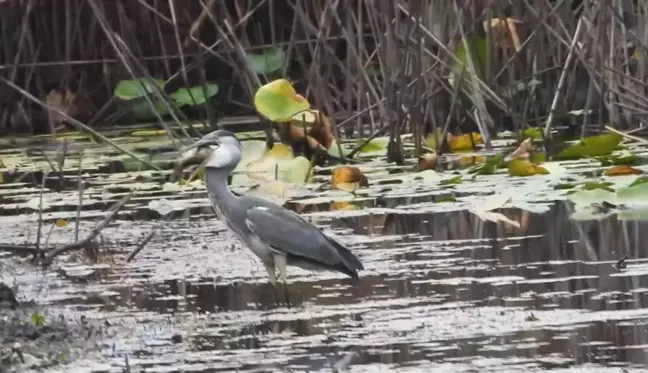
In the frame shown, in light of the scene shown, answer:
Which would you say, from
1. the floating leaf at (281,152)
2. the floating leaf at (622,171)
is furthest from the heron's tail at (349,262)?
the floating leaf at (281,152)

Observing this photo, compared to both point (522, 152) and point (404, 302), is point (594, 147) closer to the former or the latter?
point (522, 152)

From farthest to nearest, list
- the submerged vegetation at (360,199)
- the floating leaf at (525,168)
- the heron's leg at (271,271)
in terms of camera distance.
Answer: the floating leaf at (525,168)
the heron's leg at (271,271)
the submerged vegetation at (360,199)

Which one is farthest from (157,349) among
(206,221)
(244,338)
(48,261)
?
(206,221)

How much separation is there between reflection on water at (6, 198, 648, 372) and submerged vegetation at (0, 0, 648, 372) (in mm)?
12

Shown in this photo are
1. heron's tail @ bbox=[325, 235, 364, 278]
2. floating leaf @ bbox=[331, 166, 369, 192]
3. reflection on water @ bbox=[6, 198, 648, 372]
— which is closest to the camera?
reflection on water @ bbox=[6, 198, 648, 372]

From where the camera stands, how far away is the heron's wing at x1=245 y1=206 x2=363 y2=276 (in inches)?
184

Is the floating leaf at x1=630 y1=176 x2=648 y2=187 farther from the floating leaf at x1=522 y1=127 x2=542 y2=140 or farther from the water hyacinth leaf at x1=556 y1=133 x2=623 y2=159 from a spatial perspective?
the floating leaf at x1=522 y1=127 x2=542 y2=140

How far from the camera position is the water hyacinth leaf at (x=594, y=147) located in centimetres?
714

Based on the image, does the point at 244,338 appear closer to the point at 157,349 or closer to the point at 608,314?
the point at 157,349

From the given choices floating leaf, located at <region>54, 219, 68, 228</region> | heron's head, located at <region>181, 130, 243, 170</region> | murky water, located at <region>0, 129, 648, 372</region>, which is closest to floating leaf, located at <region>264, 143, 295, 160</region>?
murky water, located at <region>0, 129, 648, 372</region>

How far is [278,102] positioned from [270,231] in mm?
2563

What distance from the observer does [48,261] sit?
5.27 meters

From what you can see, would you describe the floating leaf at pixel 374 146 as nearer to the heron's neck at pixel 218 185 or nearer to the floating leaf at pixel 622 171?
the floating leaf at pixel 622 171

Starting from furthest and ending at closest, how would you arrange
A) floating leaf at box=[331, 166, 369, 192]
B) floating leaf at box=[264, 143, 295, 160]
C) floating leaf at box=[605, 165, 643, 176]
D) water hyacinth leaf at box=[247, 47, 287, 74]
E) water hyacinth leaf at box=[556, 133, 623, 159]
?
water hyacinth leaf at box=[247, 47, 287, 74], floating leaf at box=[264, 143, 295, 160], water hyacinth leaf at box=[556, 133, 623, 159], floating leaf at box=[331, 166, 369, 192], floating leaf at box=[605, 165, 643, 176]
